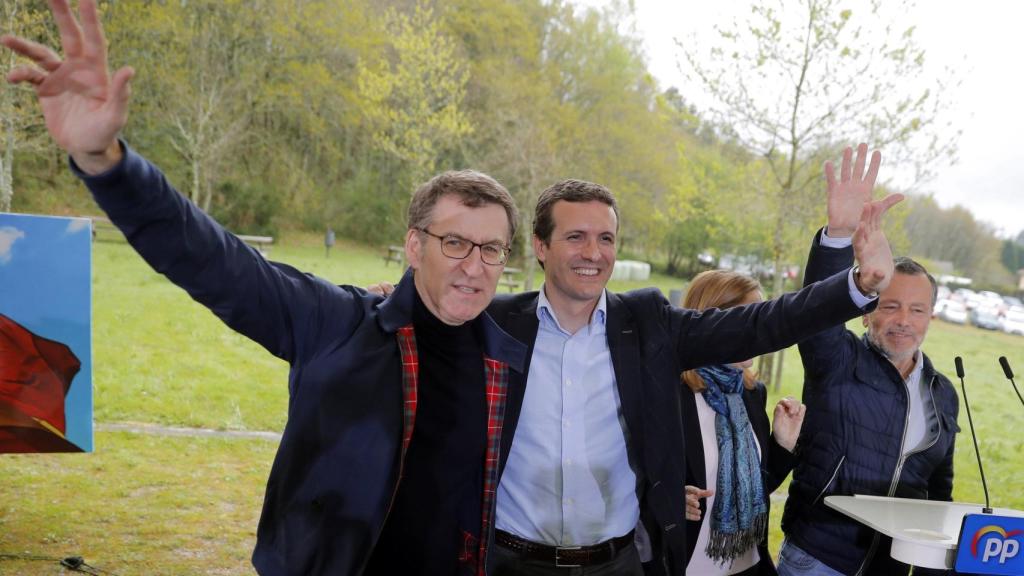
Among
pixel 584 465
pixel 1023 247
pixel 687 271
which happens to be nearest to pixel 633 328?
pixel 584 465

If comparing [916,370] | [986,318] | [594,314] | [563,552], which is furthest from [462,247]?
[986,318]

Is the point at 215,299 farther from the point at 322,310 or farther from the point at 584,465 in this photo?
the point at 584,465

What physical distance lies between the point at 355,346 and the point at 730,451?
1.34 metres

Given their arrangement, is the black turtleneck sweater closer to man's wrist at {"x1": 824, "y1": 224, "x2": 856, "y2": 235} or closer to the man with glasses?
the man with glasses

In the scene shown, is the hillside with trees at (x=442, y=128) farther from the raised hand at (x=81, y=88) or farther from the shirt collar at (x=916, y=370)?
the raised hand at (x=81, y=88)

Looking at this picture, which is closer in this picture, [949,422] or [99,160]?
[99,160]

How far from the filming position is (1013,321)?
1236cm

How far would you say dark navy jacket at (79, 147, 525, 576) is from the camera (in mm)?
1333

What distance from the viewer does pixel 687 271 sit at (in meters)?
13.6

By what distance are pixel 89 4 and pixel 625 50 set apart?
1187 cm

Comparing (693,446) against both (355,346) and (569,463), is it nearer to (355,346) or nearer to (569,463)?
(569,463)

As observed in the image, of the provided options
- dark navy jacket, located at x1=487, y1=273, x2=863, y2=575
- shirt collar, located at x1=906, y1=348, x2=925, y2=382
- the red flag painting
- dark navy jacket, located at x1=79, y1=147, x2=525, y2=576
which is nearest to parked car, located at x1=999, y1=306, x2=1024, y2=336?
shirt collar, located at x1=906, y1=348, x2=925, y2=382

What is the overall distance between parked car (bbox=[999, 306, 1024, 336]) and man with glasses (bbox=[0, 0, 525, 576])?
1345 centimetres

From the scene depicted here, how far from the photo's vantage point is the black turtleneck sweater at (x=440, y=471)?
4.90ft
